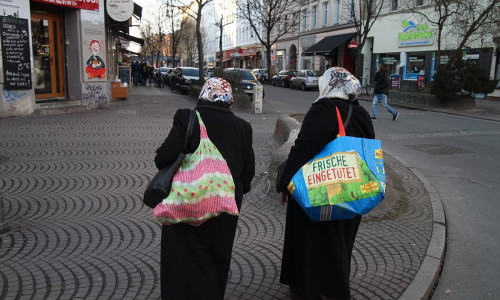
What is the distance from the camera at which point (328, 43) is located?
3734 centimetres

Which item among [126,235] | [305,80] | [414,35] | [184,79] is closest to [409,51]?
[414,35]

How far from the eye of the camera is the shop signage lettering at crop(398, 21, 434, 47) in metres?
26.5

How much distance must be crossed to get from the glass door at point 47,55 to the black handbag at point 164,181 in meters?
12.9

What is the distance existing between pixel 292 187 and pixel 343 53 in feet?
120

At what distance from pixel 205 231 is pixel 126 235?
2054 millimetres

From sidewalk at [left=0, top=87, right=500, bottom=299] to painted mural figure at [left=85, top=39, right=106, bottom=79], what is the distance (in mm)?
6907

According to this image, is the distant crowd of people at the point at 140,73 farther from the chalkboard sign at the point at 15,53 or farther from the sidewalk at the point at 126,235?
the sidewalk at the point at 126,235

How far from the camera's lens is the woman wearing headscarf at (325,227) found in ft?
9.33

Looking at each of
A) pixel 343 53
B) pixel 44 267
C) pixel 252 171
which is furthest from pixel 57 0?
pixel 343 53

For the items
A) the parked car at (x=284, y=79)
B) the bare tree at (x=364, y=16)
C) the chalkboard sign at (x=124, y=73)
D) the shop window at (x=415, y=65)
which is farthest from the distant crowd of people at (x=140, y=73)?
the shop window at (x=415, y=65)

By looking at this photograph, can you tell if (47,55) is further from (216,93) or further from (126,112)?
(216,93)

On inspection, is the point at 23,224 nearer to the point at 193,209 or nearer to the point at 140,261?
the point at 140,261

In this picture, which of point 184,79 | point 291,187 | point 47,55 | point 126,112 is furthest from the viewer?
point 184,79

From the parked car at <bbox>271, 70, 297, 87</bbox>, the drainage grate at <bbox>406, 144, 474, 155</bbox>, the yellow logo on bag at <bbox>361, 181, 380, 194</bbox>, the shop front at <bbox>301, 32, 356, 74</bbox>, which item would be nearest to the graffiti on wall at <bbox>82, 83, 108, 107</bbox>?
the drainage grate at <bbox>406, 144, 474, 155</bbox>
